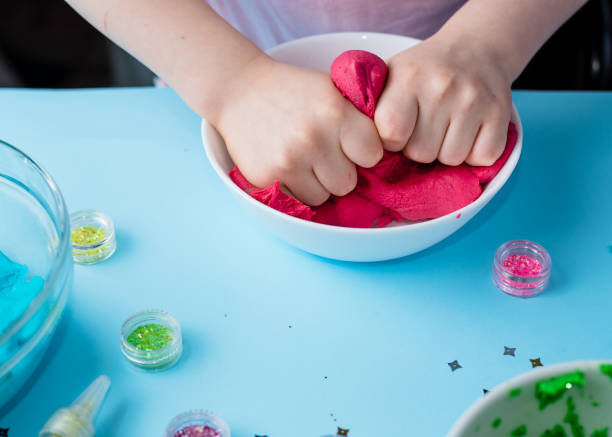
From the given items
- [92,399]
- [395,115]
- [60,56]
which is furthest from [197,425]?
[60,56]

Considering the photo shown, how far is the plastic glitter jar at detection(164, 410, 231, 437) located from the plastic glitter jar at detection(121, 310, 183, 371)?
2.5 inches

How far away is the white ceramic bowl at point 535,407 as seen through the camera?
17.0 inches

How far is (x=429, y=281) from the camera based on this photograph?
69 centimetres

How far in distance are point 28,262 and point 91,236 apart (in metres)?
0.08

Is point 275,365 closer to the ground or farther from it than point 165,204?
closer to the ground

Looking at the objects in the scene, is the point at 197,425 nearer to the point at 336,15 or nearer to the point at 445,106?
the point at 445,106

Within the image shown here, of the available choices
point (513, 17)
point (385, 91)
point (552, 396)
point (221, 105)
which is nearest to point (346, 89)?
point (385, 91)

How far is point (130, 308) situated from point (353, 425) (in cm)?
26

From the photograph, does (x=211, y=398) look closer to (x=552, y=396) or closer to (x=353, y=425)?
(x=353, y=425)

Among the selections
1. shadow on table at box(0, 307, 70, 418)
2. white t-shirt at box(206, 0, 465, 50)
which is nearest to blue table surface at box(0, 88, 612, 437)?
shadow on table at box(0, 307, 70, 418)

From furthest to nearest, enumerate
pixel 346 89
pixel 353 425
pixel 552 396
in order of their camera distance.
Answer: pixel 346 89 < pixel 353 425 < pixel 552 396

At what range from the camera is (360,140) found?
663 millimetres

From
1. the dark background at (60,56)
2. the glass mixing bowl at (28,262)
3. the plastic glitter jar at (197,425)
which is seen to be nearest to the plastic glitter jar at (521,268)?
the plastic glitter jar at (197,425)

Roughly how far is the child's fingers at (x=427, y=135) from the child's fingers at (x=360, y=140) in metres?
0.04
